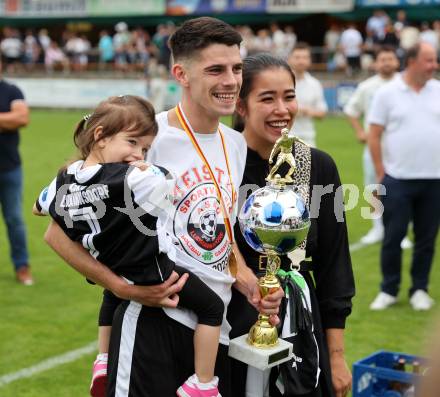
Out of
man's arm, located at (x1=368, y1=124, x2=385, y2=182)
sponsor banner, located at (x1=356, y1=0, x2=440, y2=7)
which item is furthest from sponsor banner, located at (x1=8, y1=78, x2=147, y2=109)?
man's arm, located at (x1=368, y1=124, x2=385, y2=182)

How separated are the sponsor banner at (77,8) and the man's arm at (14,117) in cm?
2762

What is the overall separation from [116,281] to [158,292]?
15 cm

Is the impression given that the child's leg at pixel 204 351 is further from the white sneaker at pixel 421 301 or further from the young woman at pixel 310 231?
the white sneaker at pixel 421 301

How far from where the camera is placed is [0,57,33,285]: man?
6.70m

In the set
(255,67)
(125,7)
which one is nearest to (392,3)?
(125,7)

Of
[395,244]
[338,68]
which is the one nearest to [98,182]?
[395,244]

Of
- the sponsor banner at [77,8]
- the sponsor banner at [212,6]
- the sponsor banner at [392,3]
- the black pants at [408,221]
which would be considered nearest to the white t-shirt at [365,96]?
the black pants at [408,221]

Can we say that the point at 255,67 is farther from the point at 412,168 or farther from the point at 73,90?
the point at 73,90

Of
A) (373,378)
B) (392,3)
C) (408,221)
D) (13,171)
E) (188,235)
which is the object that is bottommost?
(373,378)

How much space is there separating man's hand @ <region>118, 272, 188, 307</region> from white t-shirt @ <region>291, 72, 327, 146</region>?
5910mm

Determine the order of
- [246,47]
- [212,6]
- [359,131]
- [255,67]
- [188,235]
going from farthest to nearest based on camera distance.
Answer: [212,6]
[246,47]
[359,131]
[255,67]
[188,235]

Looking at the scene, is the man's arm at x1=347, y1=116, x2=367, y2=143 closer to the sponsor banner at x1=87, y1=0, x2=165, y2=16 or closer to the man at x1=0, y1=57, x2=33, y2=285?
the man at x1=0, y1=57, x2=33, y2=285

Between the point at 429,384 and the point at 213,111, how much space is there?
5.67 feet

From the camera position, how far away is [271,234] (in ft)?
7.91
